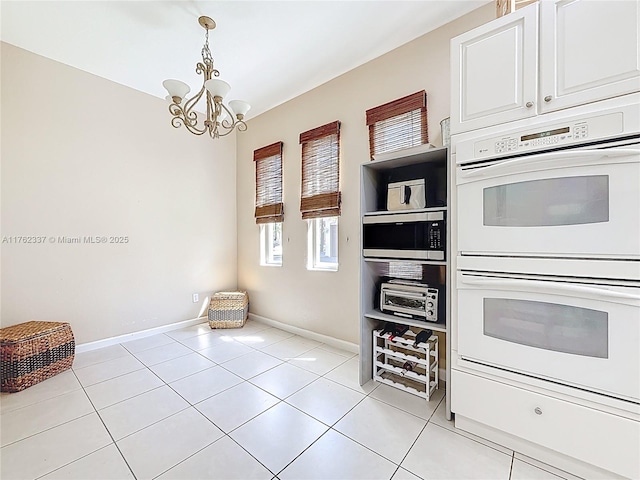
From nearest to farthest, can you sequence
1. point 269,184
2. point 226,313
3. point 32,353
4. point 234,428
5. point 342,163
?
point 234,428 < point 32,353 < point 342,163 < point 226,313 < point 269,184

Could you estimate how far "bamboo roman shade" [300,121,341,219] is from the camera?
2984 mm

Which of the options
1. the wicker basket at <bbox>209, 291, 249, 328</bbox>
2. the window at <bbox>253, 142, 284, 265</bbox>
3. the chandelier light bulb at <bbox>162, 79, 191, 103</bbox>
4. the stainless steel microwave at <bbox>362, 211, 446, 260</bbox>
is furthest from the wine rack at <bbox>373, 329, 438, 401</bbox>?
the chandelier light bulb at <bbox>162, 79, 191, 103</bbox>

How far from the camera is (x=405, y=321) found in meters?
2.01

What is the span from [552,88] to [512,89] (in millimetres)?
174

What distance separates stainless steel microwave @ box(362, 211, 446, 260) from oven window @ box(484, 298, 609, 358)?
18.2 inches

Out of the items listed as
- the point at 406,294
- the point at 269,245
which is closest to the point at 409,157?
the point at 406,294

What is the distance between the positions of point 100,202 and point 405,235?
10.6 feet

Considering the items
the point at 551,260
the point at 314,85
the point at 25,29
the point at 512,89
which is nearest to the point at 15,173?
the point at 25,29

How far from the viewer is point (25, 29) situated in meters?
2.32

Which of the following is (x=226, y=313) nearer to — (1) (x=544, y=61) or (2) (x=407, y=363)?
(2) (x=407, y=363)

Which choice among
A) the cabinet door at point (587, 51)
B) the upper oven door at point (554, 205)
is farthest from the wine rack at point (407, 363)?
the cabinet door at point (587, 51)

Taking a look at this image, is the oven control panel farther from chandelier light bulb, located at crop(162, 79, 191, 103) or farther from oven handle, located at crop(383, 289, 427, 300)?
chandelier light bulb, located at crop(162, 79, 191, 103)

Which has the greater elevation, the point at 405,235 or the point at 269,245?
the point at 405,235

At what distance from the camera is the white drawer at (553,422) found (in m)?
1.19
